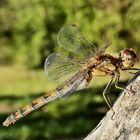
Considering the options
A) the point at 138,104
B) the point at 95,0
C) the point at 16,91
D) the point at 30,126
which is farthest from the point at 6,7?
the point at 138,104

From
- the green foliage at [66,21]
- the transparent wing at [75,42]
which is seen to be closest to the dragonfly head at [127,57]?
the transparent wing at [75,42]

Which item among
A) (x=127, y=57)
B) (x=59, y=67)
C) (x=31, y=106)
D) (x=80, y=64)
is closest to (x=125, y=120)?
(x=127, y=57)

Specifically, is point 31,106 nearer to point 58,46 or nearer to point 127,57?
point 127,57

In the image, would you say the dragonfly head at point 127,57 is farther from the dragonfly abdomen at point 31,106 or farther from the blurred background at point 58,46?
the blurred background at point 58,46

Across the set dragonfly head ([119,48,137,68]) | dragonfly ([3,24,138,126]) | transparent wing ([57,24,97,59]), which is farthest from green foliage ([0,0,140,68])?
dragonfly head ([119,48,137,68])

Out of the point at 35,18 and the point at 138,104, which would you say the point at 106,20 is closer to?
the point at 35,18

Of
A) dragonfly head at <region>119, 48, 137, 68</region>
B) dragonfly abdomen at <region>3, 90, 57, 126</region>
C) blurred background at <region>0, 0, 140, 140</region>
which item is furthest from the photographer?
blurred background at <region>0, 0, 140, 140</region>

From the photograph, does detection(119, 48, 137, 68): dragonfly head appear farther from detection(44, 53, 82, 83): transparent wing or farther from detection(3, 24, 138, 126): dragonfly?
detection(44, 53, 82, 83): transparent wing
